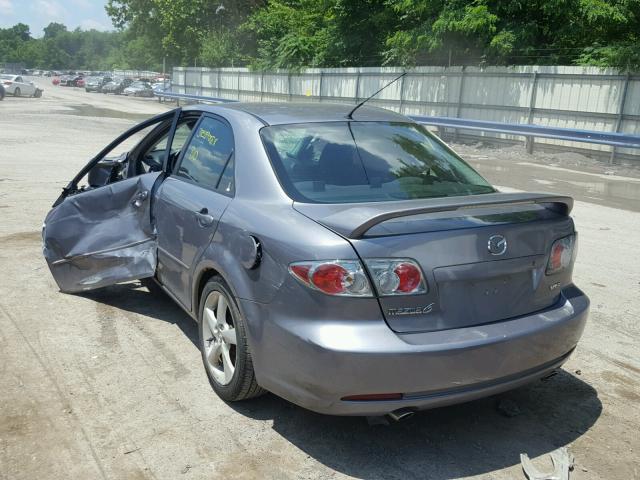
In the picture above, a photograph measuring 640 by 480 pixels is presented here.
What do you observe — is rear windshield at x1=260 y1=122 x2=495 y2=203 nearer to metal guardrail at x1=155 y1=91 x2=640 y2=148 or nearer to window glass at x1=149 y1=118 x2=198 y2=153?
window glass at x1=149 y1=118 x2=198 y2=153

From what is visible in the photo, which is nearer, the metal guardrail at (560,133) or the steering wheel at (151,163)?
the steering wheel at (151,163)

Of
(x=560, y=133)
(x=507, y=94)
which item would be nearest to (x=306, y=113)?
(x=560, y=133)

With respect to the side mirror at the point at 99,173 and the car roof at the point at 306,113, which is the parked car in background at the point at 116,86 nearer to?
the side mirror at the point at 99,173

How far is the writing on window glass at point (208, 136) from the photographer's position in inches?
164

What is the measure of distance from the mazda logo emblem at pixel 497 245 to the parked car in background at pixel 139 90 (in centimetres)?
5349

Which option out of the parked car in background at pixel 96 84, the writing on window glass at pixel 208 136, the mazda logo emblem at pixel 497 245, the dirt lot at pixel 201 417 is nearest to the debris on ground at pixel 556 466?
the dirt lot at pixel 201 417

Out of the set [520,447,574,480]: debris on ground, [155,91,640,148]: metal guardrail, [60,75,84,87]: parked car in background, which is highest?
[155,91,640,148]: metal guardrail

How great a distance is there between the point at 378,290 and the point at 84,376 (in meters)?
2.05

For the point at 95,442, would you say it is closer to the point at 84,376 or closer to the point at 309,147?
the point at 84,376

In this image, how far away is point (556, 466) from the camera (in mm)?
3049

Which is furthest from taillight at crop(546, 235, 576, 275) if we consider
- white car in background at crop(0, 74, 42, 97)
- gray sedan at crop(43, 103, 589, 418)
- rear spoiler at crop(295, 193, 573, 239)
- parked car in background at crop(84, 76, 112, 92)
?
parked car in background at crop(84, 76, 112, 92)

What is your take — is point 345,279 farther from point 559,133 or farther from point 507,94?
point 507,94

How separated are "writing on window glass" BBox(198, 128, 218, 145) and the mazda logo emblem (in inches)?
75.1

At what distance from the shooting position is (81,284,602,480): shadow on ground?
3.08 m
